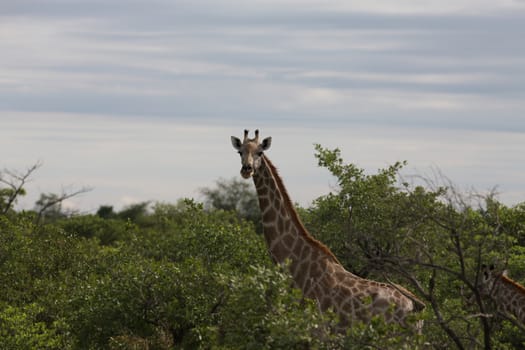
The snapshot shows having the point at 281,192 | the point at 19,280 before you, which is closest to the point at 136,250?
the point at 19,280

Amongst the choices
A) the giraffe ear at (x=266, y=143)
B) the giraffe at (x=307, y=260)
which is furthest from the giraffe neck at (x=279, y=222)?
the giraffe ear at (x=266, y=143)

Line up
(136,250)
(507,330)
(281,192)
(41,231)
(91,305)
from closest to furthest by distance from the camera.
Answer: (281,192) → (91,305) → (507,330) → (136,250) → (41,231)

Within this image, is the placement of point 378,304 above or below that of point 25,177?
below

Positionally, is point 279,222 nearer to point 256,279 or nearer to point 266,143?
point 266,143

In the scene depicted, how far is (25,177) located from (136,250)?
2408 centimetres

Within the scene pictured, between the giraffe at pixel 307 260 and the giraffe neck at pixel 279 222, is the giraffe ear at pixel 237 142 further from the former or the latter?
the giraffe neck at pixel 279 222

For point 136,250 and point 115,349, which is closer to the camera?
point 115,349

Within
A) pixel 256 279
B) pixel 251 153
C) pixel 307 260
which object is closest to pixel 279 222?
pixel 307 260

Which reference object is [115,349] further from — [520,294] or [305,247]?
[520,294]

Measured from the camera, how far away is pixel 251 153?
15547mm

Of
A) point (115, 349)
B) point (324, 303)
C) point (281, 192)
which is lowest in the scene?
point (115, 349)

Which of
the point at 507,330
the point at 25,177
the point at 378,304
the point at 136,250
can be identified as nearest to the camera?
the point at 378,304

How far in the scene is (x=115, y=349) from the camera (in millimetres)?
16500

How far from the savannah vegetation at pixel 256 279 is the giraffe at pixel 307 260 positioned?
43 cm
